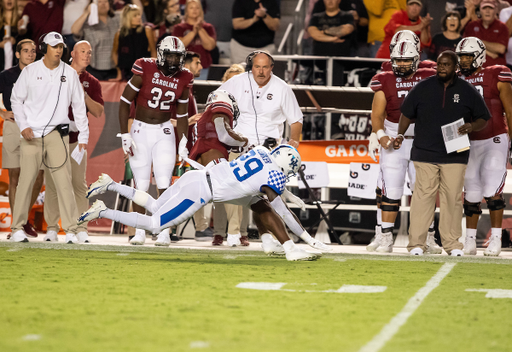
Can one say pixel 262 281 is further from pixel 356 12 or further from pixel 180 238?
pixel 356 12

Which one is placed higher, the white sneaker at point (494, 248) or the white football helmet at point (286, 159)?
the white football helmet at point (286, 159)

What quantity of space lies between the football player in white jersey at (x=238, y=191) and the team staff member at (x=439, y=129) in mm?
1544

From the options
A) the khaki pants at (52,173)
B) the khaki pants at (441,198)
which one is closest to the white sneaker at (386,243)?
the khaki pants at (441,198)

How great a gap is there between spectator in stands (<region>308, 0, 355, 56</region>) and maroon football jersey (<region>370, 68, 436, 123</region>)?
331 cm

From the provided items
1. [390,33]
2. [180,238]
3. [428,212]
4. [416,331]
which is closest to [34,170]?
[180,238]

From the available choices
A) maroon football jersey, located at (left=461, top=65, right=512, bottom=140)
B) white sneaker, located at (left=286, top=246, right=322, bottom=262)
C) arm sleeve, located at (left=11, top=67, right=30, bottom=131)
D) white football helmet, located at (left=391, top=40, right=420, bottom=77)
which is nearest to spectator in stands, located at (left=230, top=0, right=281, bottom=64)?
white football helmet, located at (left=391, top=40, right=420, bottom=77)

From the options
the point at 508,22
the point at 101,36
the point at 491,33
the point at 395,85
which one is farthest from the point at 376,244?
the point at 101,36

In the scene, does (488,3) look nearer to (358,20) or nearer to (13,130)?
(358,20)

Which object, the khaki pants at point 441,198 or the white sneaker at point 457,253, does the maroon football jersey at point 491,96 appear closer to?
the khaki pants at point 441,198

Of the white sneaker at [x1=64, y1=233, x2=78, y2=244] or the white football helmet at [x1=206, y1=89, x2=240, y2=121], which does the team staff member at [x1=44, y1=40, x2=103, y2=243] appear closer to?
the white sneaker at [x1=64, y1=233, x2=78, y2=244]

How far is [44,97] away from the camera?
7.66 metres

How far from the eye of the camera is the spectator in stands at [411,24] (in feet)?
36.1

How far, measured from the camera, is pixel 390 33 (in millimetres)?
11102

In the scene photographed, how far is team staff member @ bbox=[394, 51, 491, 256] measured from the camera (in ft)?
23.4
